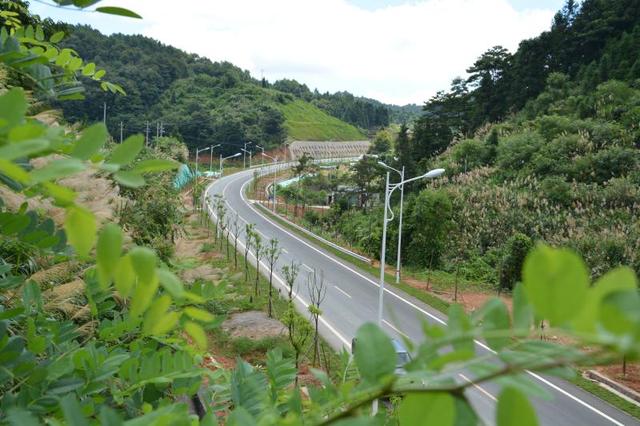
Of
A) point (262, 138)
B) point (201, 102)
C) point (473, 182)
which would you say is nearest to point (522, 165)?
point (473, 182)

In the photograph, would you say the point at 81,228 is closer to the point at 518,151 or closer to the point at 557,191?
the point at 557,191

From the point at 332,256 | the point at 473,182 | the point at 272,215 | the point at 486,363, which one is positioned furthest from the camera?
the point at 272,215

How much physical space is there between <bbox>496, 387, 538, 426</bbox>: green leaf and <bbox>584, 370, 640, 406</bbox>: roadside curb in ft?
35.4

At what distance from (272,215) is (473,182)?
403 inches

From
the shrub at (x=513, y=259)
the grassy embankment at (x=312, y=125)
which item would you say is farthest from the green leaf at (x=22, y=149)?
the grassy embankment at (x=312, y=125)

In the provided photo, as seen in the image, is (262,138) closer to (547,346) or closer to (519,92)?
(519,92)

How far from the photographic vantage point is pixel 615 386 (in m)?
10.0

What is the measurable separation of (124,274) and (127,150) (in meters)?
0.19

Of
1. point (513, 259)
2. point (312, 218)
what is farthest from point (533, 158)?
point (312, 218)

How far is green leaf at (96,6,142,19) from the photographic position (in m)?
1.00

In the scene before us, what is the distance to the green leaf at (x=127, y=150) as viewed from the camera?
0.71 metres

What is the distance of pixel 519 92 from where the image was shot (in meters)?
31.8

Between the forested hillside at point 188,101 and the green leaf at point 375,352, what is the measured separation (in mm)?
40606

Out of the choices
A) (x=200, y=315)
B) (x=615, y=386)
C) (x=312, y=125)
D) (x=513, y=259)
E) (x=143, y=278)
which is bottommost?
(x=615, y=386)
